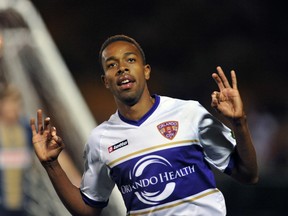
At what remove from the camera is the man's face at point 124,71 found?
312 centimetres

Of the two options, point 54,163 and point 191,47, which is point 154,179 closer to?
point 54,163

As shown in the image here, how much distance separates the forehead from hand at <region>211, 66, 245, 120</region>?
0.43 meters

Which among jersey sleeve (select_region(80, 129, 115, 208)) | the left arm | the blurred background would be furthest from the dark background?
the left arm

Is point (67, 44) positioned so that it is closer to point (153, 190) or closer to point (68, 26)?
point (68, 26)

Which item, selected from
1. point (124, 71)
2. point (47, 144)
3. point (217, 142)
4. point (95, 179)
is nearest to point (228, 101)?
point (217, 142)

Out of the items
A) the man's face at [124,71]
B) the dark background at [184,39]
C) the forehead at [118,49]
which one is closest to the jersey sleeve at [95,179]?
the man's face at [124,71]

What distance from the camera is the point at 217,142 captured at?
3086 millimetres

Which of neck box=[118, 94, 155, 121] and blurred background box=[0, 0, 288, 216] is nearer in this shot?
neck box=[118, 94, 155, 121]

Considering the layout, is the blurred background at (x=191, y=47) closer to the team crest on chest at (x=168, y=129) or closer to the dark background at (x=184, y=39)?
the dark background at (x=184, y=39)

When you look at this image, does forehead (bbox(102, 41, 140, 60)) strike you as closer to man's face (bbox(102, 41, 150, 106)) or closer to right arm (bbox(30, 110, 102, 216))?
man's face (bbox(102, 41, 150, 106))

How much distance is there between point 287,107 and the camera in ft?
27.7

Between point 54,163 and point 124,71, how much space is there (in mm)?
489

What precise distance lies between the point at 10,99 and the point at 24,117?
196 mm

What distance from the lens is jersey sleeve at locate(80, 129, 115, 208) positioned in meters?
3.20
